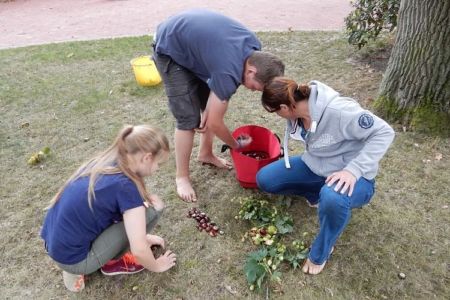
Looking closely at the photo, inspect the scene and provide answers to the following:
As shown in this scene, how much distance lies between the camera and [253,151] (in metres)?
2.87

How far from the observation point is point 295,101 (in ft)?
6.37

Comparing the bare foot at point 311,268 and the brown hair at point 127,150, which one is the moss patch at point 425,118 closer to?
the bare foot at point 311,268

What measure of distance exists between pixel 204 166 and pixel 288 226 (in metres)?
0.89

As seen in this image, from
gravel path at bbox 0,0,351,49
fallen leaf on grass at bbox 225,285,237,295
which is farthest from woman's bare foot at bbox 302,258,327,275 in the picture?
gravel path at bbox 0,0,351,49

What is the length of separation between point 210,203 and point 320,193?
937 mm

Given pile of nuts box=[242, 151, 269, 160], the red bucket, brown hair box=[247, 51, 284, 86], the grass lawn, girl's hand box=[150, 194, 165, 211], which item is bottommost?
the grass lawn

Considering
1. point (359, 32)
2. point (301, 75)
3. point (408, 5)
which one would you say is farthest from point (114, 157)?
point (359, 32)

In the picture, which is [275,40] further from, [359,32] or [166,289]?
[166,289]

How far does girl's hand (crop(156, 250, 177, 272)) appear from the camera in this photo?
7.29 ft

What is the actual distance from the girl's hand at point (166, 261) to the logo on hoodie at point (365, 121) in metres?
1.23

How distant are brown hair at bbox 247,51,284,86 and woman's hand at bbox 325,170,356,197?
56 cm

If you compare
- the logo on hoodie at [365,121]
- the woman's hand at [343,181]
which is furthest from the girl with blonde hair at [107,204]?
the logo on hoodie at [365,121]

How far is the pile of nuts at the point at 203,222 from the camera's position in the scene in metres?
2.48

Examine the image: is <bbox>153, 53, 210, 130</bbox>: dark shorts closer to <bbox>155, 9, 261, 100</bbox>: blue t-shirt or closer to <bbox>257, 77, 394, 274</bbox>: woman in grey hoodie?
<bbox>155, 9, 261, 100</bbox>: blue t-shirt
